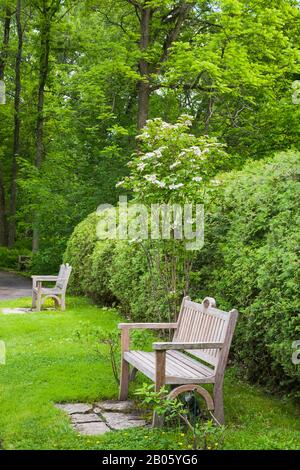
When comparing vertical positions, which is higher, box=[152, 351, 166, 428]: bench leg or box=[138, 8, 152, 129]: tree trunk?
box=[138, 8, 152, 129]: tree trunk

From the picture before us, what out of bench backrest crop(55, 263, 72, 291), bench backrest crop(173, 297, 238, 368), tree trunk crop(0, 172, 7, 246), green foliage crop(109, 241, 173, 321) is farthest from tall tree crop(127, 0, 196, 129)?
tree trunk crop(0, 172, 7, 246)

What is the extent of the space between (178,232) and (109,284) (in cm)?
442

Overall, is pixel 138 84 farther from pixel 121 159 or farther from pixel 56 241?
pixel 56 241

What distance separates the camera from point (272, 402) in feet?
17.9

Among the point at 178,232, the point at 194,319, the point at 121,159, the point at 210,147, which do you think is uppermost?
the point at 121,159

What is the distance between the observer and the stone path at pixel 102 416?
186 inches

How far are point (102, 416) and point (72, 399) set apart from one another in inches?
22.2

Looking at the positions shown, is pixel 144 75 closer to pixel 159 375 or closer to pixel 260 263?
pixel 260 263

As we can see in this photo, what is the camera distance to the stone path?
4723 mm

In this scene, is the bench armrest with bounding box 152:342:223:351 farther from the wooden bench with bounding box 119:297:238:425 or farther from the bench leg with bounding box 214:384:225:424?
the bench leg with bounding box 214:384:225:424

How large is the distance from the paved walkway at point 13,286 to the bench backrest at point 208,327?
938cm

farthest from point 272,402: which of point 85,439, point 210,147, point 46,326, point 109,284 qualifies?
point 109,284

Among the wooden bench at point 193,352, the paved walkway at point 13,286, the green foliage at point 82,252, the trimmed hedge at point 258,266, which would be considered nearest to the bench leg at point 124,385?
the wooden bench at point 193,352

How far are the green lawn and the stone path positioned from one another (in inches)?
4.8
